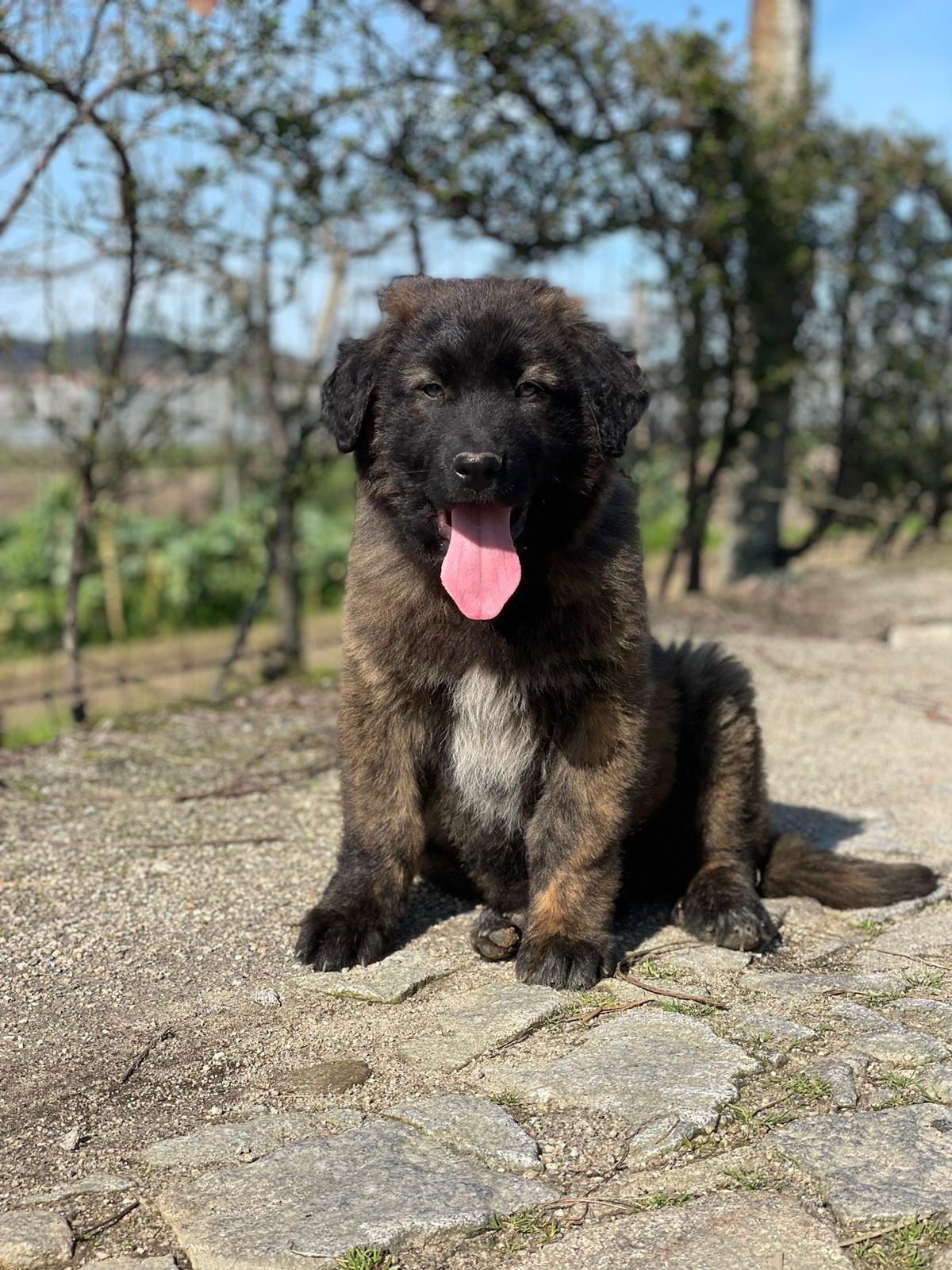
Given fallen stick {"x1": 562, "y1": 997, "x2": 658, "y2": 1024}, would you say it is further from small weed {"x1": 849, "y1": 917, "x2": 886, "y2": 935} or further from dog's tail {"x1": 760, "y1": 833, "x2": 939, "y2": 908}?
dog's tail {"x1": 760, "y1": 833, "x2": 939, "y2": 908}

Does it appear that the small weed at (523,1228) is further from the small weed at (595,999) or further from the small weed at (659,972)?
the small weed at (659,972)

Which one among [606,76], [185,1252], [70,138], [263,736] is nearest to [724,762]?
[185,1252]

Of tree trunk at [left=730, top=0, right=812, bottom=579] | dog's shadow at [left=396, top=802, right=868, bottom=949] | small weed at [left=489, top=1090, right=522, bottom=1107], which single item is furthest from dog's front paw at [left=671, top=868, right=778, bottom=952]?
tree trunk at [left=730, top=0, right=812, bottom=579]

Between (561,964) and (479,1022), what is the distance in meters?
0.32

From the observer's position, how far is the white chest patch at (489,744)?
3572 millimetres

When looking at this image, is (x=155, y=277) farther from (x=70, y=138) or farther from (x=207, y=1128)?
(x=207, y=1128)

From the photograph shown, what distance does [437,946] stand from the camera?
3.81m

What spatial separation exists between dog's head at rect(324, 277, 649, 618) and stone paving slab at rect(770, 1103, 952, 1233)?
4.66ft

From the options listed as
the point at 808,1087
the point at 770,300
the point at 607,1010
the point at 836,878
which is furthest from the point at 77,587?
the point at 770,300

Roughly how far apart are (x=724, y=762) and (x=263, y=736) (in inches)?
102

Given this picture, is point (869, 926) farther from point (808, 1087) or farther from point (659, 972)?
point (808, 1087)

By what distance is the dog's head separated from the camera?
3455 mm

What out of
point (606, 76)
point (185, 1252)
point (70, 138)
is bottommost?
point (185, 1252)

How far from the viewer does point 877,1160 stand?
260 centimetres
